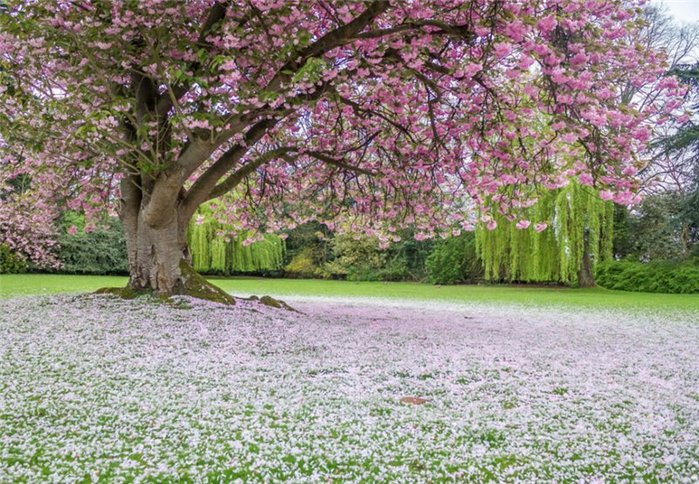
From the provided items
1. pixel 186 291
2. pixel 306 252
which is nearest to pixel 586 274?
pixel 306 252

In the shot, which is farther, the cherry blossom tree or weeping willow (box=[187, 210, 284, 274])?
weeping willow (box=[187, 210, 284, 274])

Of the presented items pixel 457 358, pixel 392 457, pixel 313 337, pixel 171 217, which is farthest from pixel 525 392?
pixel 171 217

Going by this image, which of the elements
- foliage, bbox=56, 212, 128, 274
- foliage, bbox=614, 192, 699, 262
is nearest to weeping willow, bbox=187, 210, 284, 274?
foliage, bbox=56, 212, 128, 274

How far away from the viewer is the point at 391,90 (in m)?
7.12

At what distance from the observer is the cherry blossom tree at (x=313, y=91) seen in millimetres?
5336

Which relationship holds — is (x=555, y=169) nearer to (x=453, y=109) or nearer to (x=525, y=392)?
(x=453, y=109)

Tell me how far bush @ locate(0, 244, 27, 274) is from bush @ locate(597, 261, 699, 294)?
26.3m

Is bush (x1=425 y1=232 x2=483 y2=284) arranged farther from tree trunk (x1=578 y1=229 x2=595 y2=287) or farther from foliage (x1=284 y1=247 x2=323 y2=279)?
foliage (x1=284 y1=247 x2=323 y2=279)

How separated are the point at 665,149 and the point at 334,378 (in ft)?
63.3

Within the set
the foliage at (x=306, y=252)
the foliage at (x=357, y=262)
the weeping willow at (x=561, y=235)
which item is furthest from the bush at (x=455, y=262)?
the foliage at (x=306, y=252)

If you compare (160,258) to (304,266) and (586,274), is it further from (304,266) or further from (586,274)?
(304,266)

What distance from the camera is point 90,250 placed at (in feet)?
91.8

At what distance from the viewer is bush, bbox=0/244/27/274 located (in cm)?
2423

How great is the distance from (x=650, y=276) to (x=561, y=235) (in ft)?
Answer: 12.6
